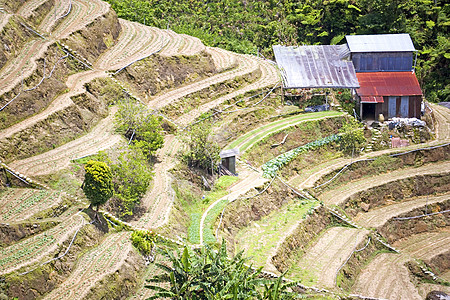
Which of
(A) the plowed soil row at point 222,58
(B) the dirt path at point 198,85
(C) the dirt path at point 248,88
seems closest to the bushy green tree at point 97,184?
(C) the dirt path at point 248,88

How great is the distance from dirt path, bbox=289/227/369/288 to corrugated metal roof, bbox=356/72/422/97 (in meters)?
16.8

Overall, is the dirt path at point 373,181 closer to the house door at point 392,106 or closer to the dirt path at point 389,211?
the dirt path at point 389,211

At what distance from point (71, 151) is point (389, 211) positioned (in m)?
23.9

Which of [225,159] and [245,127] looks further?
[245,127]

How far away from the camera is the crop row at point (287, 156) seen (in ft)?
135

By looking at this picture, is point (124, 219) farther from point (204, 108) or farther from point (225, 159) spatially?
point (204, 108)

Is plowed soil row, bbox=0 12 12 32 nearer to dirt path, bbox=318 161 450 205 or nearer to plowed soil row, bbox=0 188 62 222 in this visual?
plowed soil row, bbox=0 188 62 222

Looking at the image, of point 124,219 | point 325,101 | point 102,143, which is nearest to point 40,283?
point 124,219

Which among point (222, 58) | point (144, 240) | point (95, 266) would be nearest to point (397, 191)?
point (222, 58)

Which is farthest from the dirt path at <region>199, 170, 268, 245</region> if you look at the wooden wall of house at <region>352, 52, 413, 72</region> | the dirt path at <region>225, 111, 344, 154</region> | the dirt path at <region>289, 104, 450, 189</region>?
the wooden wall of house at <region>352, 52, 413, 72</region>

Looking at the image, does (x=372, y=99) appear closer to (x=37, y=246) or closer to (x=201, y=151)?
(x=201, y=151)

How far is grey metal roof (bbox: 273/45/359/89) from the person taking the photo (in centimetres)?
5194

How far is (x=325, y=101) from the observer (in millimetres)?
51844

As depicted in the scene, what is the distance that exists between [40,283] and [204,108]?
78.8 feet
